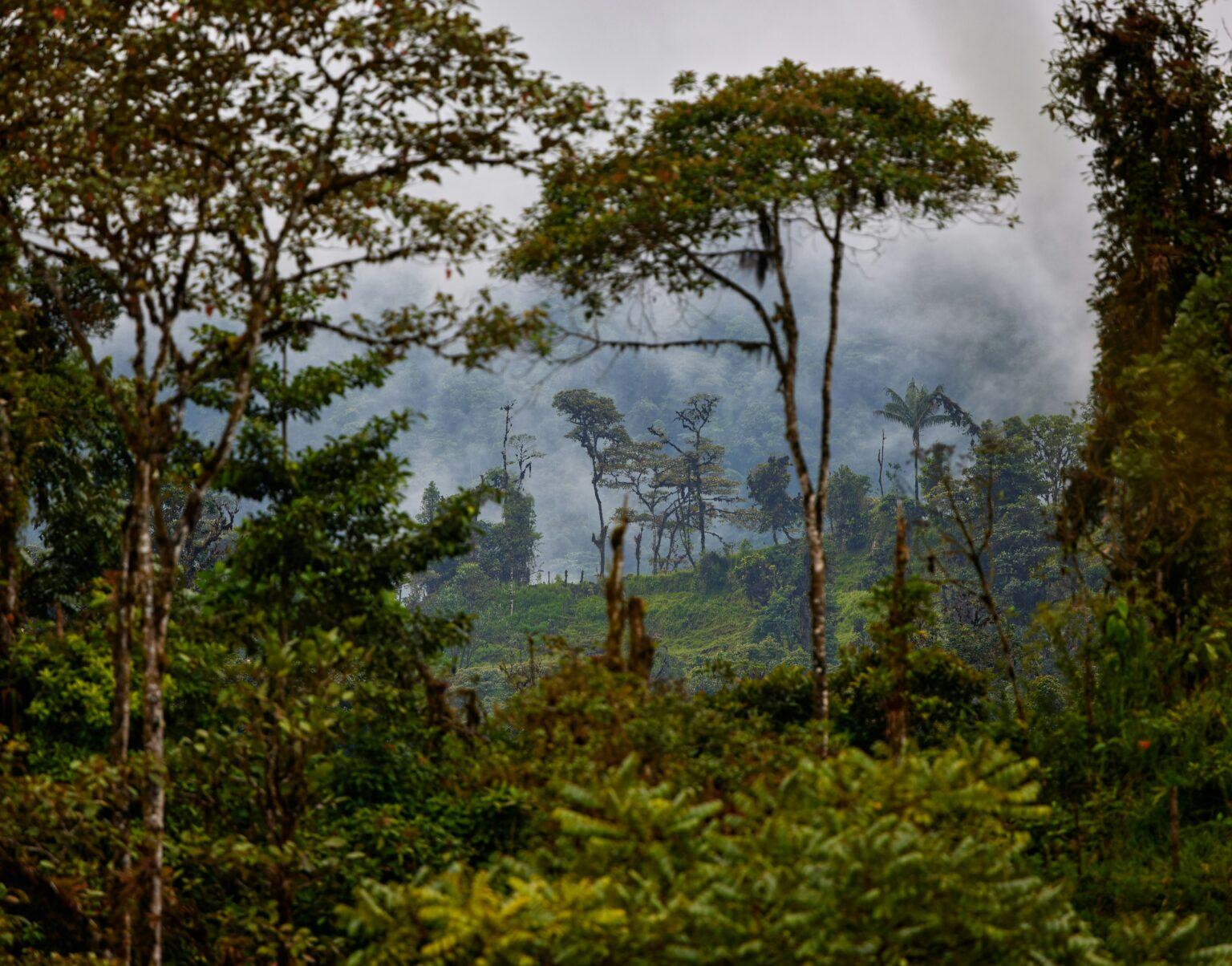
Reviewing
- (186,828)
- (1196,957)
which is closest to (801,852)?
(1196,957)

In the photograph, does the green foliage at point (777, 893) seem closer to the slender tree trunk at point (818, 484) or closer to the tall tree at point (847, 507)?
the slender tree trunk at point (818, 484)

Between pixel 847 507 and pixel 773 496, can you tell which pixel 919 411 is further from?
pixel 773 496

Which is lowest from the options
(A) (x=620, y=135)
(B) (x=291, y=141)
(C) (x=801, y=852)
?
(C) (x=801, y=852)

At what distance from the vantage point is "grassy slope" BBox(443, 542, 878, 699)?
246 ft

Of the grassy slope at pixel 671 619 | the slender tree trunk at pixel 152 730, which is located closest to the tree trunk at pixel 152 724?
the slender tree trunk at pixel 152 730

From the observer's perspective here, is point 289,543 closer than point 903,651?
No

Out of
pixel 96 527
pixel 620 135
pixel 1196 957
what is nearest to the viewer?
pixel 1196 957

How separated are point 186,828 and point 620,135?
29.0 feet

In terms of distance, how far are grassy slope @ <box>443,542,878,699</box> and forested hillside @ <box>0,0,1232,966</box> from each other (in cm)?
5498

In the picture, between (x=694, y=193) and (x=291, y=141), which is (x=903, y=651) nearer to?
(x=694, y=193)

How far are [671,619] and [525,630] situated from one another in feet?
225

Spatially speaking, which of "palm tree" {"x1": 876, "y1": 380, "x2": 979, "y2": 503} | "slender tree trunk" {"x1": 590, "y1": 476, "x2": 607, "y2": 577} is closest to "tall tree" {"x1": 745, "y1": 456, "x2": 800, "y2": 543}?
"palm tree" {"x1": 876, "y1": 380, "x2": 979, "y2": 503}

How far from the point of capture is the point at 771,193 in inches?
554

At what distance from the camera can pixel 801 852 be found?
6.16m
